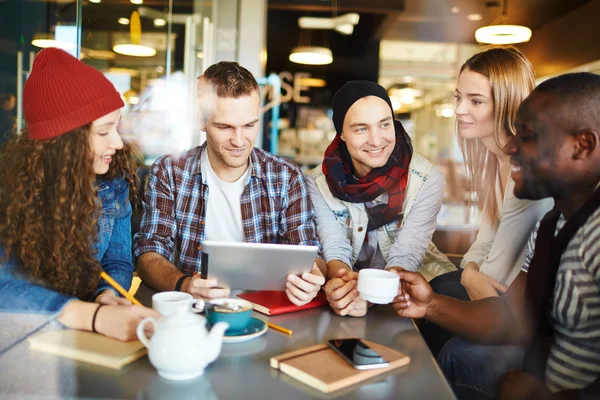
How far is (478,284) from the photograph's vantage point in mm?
1535

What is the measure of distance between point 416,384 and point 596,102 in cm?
68

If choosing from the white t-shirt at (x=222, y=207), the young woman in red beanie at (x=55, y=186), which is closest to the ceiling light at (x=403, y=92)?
the white t-shirt at (x=222, y=207)

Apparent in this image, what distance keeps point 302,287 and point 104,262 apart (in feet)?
1.88

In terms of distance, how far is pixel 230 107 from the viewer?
164cm

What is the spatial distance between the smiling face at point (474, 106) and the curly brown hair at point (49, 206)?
97 cm

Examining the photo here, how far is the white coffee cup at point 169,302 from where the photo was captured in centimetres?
108

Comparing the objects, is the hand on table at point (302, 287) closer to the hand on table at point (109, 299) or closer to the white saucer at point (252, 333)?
the white saucer at point (252, 333)

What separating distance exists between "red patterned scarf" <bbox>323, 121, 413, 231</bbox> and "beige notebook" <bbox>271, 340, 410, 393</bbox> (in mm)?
793

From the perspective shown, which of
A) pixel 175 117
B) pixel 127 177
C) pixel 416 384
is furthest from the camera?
pixel 175 117

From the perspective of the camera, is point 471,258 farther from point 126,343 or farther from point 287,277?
point 126,343

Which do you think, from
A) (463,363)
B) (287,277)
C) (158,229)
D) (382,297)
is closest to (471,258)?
(463,363)

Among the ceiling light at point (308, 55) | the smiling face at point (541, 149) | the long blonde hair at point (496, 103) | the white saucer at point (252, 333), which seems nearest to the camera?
the white saucer at point (252, 333)

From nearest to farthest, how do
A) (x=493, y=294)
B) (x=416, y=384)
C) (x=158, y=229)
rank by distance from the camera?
(x=416, y=384) < (x=493, y=294) < (x=158, y=229)

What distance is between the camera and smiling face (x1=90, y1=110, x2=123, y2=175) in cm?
127
